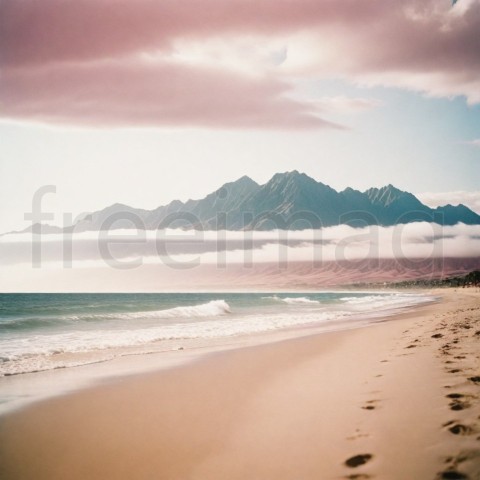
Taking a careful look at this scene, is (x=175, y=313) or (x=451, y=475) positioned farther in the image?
(x=175, y=313)

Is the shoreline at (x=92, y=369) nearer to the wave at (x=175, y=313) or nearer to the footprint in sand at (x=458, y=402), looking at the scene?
the footprint in sand at (x=458, y=402)

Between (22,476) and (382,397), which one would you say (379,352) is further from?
(22,476)

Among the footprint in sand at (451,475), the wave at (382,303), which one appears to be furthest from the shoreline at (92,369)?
the wave at (382,303)

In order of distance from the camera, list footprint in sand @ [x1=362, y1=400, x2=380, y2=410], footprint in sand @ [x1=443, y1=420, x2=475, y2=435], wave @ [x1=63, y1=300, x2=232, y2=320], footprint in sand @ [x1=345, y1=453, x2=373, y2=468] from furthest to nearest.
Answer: wave @ [x1=63, y1=300, x2=232, y2=320] < footprint in sand @ [x1=362, y1=400, x2=380, y2=410] < footprint in sand @ [x1=443, y1=420, x2=475, y2=435] < footprint in sand @ [x1=345, y1=453, x2=373, y2=468]

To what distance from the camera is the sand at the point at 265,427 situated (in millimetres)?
4430

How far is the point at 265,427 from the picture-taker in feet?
19.1

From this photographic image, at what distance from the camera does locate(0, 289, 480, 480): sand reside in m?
4.43

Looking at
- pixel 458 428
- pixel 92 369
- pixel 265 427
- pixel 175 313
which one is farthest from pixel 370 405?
pixel 175 313

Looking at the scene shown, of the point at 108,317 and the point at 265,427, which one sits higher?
the point at 265,427

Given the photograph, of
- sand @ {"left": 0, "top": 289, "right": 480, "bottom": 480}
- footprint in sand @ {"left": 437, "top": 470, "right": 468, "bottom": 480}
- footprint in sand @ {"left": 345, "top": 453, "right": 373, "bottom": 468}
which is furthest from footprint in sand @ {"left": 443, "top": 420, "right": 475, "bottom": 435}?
footprint in sand @ {"left": 345, "top": 453, "right": 373, "bottom": 468}

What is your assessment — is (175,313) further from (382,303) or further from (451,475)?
(451,475)

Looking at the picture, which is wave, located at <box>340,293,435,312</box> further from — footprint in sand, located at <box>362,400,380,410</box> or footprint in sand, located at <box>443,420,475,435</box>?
footprint in sand, located at <box>443,420,475,435</box>

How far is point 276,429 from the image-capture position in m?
5.67

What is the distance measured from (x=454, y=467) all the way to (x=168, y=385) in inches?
244
